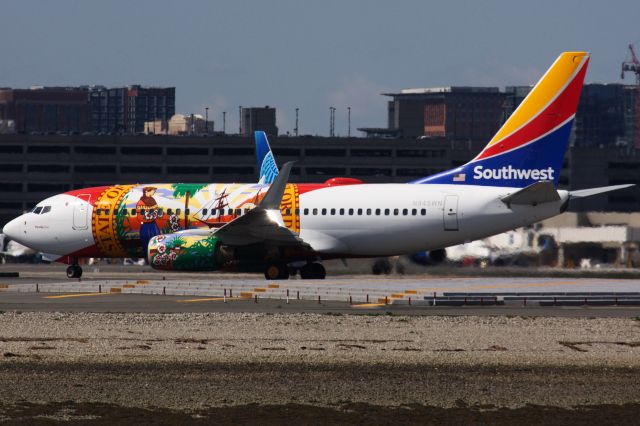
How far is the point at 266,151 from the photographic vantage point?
67938 mm

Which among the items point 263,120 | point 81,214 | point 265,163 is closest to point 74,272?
point 81,214

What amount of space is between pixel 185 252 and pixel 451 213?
10393 millimetres

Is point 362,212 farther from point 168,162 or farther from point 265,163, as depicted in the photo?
point 168,162

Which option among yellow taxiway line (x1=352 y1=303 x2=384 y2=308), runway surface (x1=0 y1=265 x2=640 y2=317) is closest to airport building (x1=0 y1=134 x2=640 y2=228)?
runway surface (x1=0 y1=265 x2=640 y2=317)

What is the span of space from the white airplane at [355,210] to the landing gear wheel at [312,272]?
0.13 ft

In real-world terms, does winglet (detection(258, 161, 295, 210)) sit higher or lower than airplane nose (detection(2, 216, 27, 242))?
higher

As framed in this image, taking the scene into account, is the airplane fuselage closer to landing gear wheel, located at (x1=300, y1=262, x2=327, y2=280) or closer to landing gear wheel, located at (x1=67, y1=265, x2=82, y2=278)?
landing gear wheel, located at (x1=67, y1=265, x2=82, y2=278)

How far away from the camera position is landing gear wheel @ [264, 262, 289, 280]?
55.1 meters

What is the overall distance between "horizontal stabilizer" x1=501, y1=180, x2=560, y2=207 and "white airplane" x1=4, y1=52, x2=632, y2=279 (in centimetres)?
5

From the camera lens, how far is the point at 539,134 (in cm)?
5456

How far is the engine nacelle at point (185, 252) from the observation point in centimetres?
5388

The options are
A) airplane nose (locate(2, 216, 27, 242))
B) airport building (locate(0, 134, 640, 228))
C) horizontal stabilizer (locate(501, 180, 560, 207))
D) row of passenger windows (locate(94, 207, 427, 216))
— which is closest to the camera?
horizontal stabilizer (locate(501, 180, 560, 207))

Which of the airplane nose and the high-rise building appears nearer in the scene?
the airplane nose

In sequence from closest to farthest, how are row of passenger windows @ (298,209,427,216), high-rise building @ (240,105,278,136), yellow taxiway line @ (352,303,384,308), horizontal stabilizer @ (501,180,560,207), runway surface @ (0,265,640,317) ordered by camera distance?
runway surface @ (0,265,640,317), yellow taxiway line @ (352,303,384,308), horizontal stabilizer @ (501,180,560,207), row of passenger windows @ (298,209,427,216), high-rise building @ (240,105,278,136)
